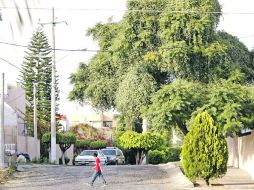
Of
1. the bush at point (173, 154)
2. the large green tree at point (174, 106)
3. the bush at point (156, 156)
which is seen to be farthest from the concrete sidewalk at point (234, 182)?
the bush at point (173, 154)

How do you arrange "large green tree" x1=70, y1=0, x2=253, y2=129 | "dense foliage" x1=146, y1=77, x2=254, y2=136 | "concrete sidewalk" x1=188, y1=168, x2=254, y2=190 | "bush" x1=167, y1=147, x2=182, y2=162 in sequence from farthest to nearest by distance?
"bush" x1=167, y1=147, x2=182, y2=162, "large green tree" x1=70, y1=0, x2=253, y2=129, "dense foliage" x1=146, y1=77, x2=254, y2=136, "concrete sidewalk" x1=188, y1=168, x2=254, y2=190

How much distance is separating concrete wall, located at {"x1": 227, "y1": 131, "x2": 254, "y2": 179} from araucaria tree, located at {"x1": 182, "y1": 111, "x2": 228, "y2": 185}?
3844mm

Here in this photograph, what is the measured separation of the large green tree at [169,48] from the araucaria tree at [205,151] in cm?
1767

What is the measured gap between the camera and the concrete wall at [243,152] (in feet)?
76.4

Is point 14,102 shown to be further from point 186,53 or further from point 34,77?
point 186,53

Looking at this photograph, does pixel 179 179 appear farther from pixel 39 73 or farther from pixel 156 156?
pixel 39 73

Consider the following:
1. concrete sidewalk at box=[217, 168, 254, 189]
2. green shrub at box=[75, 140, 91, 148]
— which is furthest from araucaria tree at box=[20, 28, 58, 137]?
concrete sidewalk at box=[217, 168, 254, 189]

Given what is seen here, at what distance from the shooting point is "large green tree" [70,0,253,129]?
1487 inches

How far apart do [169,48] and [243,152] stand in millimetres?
13055

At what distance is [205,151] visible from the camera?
1923cm

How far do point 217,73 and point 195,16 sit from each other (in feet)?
13.8

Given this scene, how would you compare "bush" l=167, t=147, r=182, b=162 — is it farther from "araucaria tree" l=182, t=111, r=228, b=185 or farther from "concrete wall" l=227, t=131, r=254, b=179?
"araucaria tree" l=182, t=111, r=228, b=185

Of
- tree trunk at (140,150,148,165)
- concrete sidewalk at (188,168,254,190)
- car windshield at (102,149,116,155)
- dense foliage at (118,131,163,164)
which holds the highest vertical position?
dense foliage at (118,131,163,164)

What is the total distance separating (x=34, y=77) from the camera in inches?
2189
